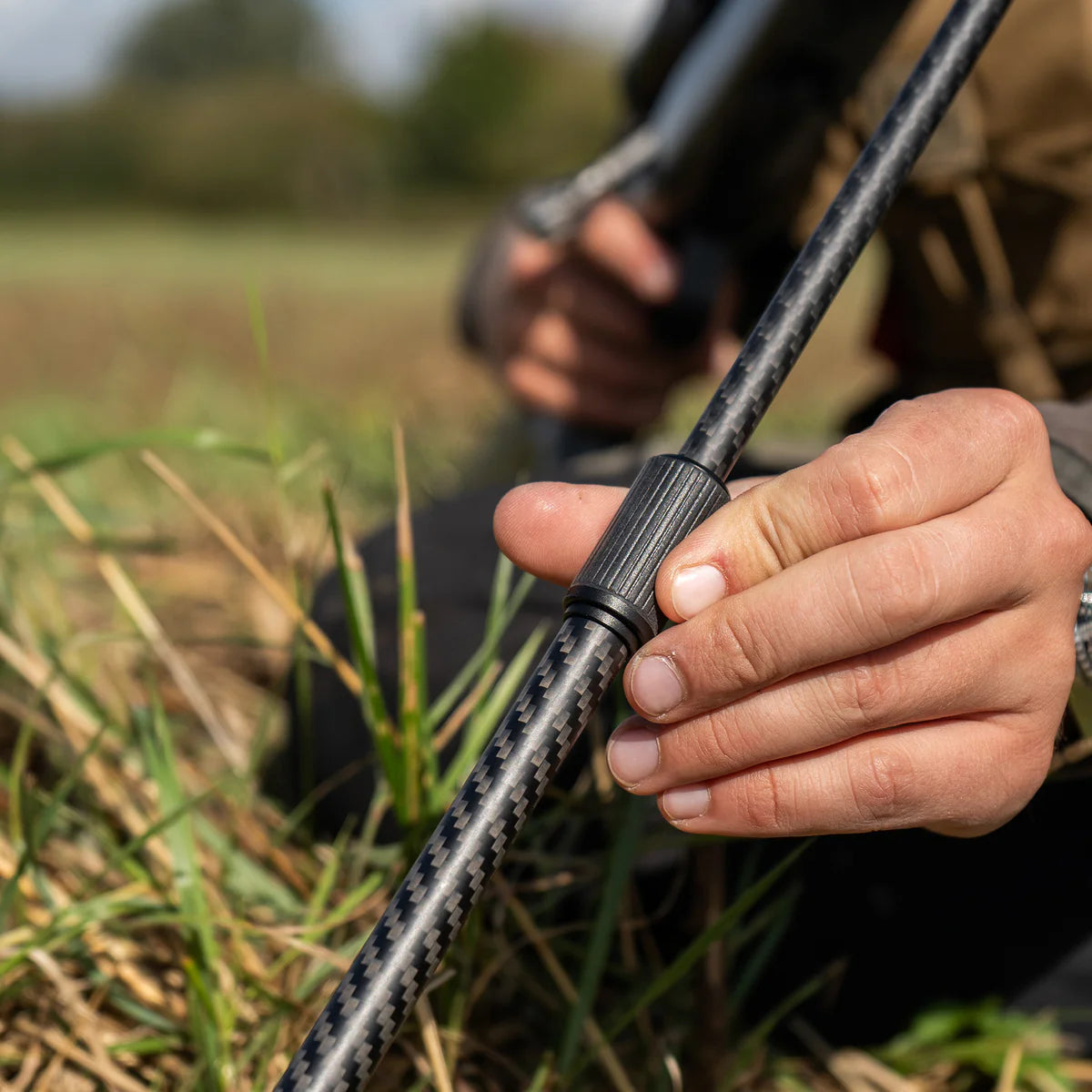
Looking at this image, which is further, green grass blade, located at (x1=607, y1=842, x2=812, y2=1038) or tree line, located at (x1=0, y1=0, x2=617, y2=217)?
tree line, located at (x1=0, y1=0, x2=617, y2=217)

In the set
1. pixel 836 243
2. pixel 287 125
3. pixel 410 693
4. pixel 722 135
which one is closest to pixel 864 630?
pixel 836 243

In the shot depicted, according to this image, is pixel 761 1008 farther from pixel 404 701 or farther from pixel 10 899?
pixel 10 899

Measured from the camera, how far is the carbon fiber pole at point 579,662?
39 centimetres

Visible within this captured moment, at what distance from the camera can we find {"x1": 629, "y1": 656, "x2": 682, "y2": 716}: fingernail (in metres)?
0.43

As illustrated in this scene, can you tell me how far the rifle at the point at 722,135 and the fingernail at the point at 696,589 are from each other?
75 cm

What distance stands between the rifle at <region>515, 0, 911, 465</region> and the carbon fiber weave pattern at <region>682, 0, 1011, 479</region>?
Answer: 0.54m

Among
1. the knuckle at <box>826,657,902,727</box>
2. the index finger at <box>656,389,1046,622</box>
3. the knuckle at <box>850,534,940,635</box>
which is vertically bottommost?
the knuckle at <box>826,657,902,727</box>

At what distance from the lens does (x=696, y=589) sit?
0.43 metres

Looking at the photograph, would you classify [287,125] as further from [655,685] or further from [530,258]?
[655,685]

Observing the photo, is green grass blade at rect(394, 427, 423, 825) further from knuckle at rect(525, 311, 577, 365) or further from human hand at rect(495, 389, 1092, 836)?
knuckle at rect(525, 311, 577, 365)

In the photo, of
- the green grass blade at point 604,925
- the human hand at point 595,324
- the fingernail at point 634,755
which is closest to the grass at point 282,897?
the green grass blade at point 604,925

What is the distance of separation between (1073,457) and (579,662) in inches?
11.8

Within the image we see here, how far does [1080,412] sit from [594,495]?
0.30 meters

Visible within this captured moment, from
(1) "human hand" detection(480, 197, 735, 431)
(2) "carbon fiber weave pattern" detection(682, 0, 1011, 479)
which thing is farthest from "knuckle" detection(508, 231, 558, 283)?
(2) "carbon fiber weave pattern" detection(682, 0, 1011, 479)
